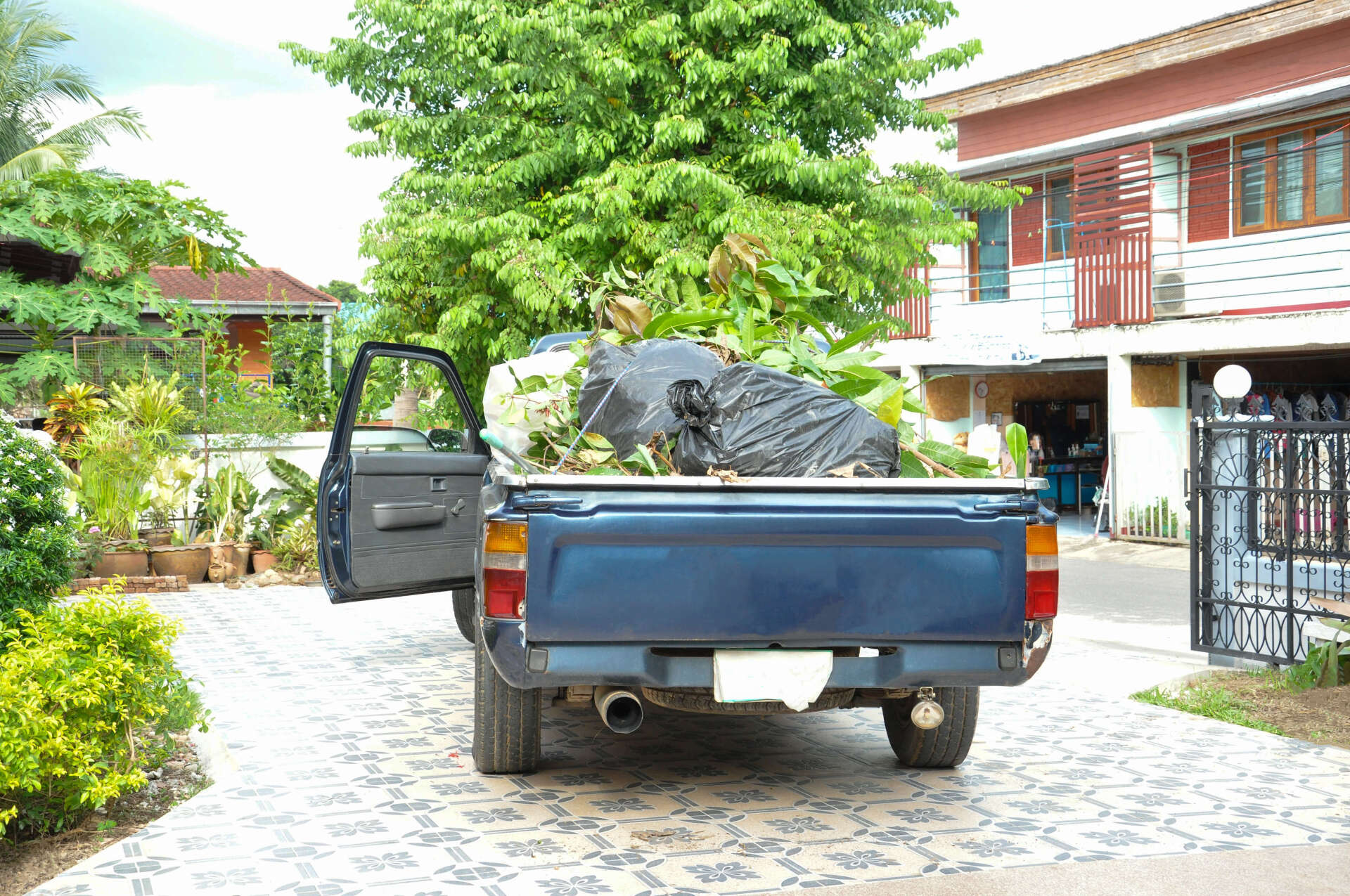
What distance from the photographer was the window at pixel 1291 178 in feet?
51.4

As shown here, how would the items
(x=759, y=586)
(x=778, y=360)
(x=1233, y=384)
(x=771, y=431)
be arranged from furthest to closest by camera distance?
(x=1233, y=384), (x=778, y=360), (x=771, y=431), (x=759, y=586)

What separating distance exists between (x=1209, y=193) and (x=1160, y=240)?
36.2 inches

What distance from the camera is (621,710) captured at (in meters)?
4.46

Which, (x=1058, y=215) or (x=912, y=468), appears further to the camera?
(x=1058, y=215)

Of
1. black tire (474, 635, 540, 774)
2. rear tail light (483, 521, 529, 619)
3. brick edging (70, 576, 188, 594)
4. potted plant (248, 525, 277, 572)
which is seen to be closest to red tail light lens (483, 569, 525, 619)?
rear tail light (483, 521, 529, 619)

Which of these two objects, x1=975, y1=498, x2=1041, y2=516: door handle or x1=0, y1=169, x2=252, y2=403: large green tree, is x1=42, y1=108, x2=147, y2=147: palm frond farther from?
x1=975, y1=498, x2=1041, y2=516: door handle

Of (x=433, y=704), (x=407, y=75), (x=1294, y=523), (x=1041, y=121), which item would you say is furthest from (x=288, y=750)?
(x=1041, y=121)

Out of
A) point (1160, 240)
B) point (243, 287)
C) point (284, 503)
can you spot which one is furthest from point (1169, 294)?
point (243, 287)

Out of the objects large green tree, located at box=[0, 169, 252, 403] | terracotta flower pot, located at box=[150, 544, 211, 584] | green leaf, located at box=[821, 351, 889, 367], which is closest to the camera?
green leaf, located at box=[821, 351, 889, 367]

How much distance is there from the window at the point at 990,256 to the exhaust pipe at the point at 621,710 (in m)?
16.9

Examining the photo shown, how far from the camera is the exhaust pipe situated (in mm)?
4426

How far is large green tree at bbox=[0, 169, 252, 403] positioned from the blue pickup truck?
1153cm

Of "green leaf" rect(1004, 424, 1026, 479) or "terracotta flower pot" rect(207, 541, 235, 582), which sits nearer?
"green leaf" rect(1004, 424, 1026, 479)

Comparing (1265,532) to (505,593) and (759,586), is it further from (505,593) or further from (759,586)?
(505,593)
